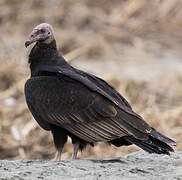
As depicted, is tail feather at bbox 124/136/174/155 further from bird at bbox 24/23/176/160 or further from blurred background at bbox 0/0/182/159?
blurred background at bbox 0/0/182/159

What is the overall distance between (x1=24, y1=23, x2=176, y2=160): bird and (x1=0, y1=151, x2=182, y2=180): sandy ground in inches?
7.3

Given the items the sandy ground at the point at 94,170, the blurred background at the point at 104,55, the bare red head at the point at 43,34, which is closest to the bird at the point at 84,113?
the sandy ground at the point at 94,170

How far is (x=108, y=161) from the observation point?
237 inches

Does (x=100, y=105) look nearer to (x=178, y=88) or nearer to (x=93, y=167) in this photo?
(x=93, y=167)

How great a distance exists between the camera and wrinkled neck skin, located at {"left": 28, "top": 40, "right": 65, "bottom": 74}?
6.91 metres

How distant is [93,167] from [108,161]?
38 cm

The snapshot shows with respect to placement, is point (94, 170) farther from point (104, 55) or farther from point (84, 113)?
point (104, 55)

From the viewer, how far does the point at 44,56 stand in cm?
698

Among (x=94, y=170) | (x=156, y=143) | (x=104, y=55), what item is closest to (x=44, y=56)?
(x=156, y=143)

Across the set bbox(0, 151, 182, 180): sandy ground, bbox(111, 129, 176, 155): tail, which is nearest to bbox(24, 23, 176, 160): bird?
bbox(111, 129, 176, 155): tail

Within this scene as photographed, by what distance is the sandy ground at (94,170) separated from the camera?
530 cm

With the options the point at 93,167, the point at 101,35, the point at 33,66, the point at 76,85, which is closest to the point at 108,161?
the point at 93,167

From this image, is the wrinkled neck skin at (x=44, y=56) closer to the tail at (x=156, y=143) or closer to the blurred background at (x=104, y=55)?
the tail at (x=156, y=143)

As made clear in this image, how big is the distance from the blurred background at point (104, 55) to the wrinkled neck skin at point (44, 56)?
214 centimetres
